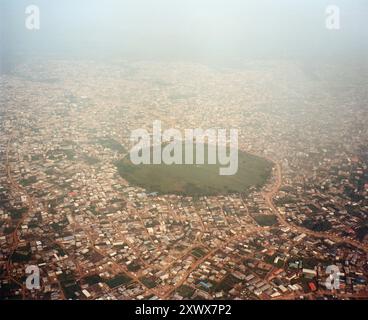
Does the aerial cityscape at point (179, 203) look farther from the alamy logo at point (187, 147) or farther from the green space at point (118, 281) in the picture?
the alamy logo at point (187, 147)

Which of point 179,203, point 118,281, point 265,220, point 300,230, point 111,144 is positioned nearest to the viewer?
point 118,281

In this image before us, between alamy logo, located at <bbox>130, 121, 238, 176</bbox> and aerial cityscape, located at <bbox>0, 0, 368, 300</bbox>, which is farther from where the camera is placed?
alamy logo, located at <bbox>130, 121, 238, 176</bbox>

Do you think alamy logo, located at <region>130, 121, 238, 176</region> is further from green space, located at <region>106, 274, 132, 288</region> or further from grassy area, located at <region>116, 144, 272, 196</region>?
green space, located at <region>106, 274, 132, 288</region>

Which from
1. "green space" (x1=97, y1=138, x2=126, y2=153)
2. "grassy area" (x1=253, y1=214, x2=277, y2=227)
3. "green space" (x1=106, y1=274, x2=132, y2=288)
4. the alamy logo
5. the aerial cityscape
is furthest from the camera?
"green space" (x1=97, y1=138, x2=126, y2=153)

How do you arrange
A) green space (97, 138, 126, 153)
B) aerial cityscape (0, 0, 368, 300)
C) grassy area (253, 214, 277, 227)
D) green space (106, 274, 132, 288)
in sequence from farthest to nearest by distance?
1. green space (97, 138, 126, 153)
2. grassy area (253, 214, 277, 227)
3. aerial cityscape (0, 0, 368, 300)
4. green space (106, 274, 132, 288)

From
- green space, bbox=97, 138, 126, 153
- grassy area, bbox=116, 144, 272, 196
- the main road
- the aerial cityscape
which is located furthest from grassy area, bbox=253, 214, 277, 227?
green space, bbox=97, 138, 126, 153

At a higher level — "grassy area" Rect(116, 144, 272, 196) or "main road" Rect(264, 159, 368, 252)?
"grassy area" Rect(116, 144, 272, 196)

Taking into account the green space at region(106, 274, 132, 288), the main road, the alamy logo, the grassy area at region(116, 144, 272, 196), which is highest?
the alamy logo

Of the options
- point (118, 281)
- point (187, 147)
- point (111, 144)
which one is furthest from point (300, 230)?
point (111, 144)

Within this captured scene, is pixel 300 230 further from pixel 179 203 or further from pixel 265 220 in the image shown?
pixel 179 203
